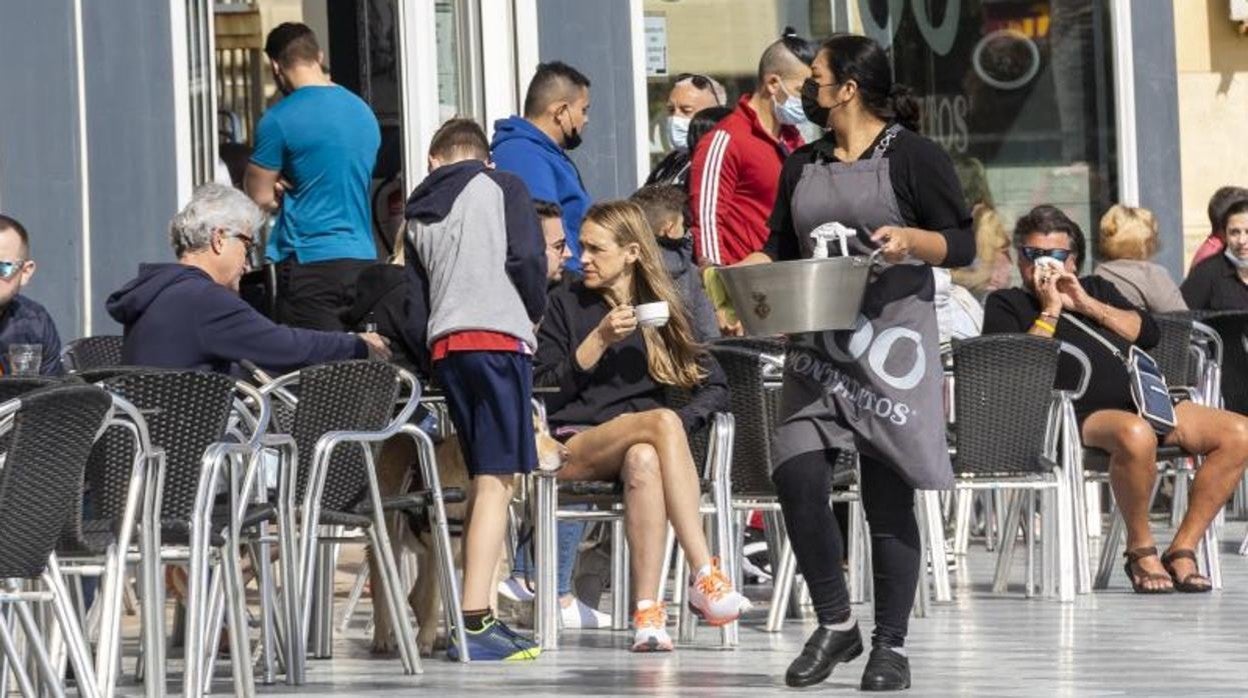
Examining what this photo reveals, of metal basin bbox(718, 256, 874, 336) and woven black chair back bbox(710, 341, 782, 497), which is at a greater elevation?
metal basin bbox(718, 256, 874, 336)

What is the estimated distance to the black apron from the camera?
26.2 ft

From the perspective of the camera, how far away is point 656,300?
32.3 feet

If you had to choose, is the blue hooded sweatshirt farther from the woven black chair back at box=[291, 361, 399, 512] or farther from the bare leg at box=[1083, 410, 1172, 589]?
the woven black chair back at box=[291, 361, 399, 512]

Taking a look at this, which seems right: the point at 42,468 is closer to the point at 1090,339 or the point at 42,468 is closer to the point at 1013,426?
the point at 1013,426

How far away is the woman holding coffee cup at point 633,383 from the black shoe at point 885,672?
1.39 metres

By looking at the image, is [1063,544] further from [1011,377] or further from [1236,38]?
[1236,38]

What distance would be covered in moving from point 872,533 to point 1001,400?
2784 millimetres

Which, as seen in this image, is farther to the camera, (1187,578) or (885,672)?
(1187,578)

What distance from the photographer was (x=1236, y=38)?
1731 cm

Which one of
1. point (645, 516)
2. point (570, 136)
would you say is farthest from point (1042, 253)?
point (645, 516)

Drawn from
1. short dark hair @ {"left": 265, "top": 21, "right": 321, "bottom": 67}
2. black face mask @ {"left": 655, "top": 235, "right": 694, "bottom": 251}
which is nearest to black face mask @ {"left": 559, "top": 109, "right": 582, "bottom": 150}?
short dark hair @ {"left": 265, "top": 21, "right": 321, "bottom": 67}

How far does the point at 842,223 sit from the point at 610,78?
6.58 meters

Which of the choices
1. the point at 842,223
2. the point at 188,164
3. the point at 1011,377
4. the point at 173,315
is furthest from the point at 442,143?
the point at 188,164

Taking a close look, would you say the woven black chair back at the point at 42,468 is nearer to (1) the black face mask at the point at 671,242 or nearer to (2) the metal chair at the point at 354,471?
(2) the metal chair at the point at 354,471
